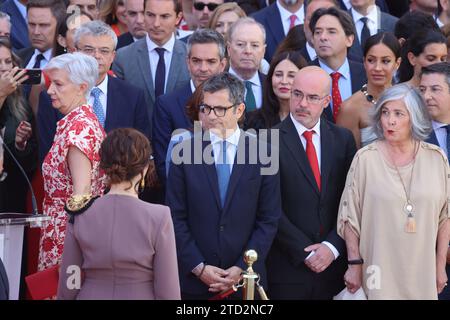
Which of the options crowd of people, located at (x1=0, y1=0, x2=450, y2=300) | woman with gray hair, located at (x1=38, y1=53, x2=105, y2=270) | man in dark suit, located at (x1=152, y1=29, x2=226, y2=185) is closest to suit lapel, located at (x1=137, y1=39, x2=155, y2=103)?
crowd of people, located at (x1=0, y1=0, x2=450, y2=300)

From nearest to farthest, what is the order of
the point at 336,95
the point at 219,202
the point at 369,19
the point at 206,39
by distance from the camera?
1. the point at 219,202
2. the point at 206,39
3. the point at 336,95
4. the point at 369,19

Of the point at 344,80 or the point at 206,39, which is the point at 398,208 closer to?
the point at 344,80

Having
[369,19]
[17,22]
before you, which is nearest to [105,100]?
[17,22]

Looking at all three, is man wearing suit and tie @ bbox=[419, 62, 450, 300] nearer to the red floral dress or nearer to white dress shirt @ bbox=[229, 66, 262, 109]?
white dress shirt @ bbox=[229, 66, 262, 109]

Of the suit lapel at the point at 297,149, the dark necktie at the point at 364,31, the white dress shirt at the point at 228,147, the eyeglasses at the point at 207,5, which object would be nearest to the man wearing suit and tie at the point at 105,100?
the white dress shirt at the point at 228,147

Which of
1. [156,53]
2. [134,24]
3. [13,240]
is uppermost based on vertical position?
[134,24]

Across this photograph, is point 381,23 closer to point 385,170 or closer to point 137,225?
point 385,170

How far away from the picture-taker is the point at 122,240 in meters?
5.61

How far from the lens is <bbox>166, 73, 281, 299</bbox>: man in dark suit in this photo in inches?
266

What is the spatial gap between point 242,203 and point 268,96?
4.29 ft

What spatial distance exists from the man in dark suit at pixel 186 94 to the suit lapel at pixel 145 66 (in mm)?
486

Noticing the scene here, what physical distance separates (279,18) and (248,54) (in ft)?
5.68

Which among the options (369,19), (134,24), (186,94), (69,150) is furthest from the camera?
(369,19)

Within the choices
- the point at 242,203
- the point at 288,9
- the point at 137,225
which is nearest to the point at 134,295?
the point at 137,225
